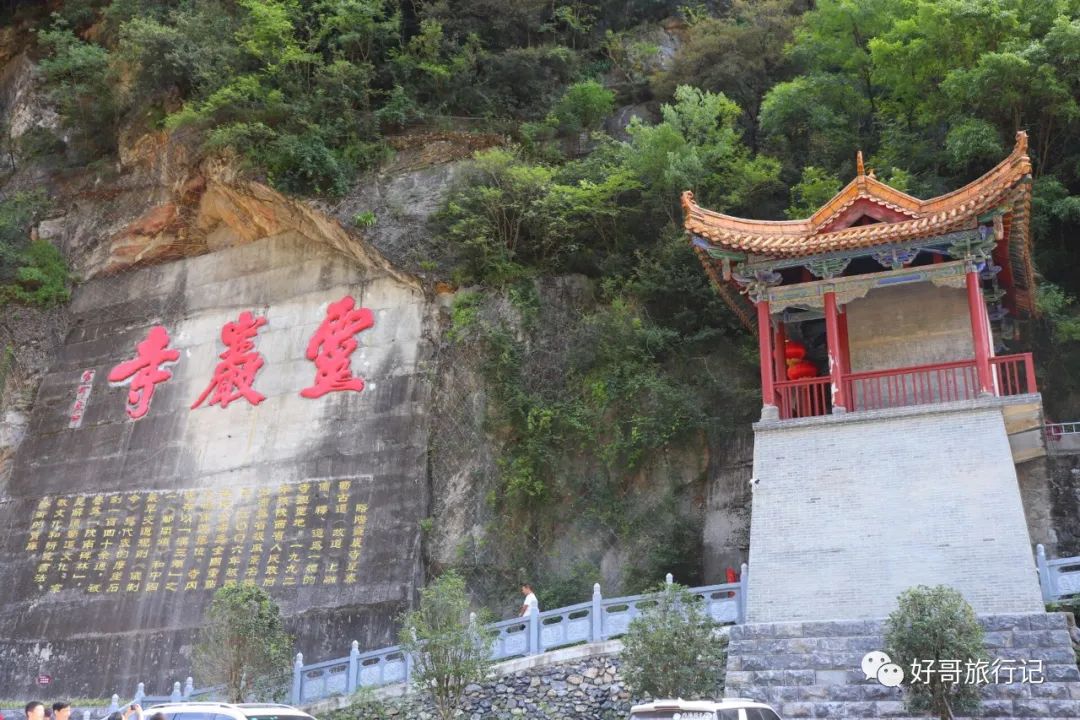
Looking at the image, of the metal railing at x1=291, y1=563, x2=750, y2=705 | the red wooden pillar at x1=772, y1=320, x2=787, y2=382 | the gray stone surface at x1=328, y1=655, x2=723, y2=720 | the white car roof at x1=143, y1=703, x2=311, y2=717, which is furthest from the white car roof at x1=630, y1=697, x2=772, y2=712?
the red wooden pillar at x1=772, y1=320, x2=787, y2=382

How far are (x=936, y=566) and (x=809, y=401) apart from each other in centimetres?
289

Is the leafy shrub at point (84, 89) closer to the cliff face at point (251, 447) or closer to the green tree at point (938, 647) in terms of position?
the cliff face at point (251, 447)

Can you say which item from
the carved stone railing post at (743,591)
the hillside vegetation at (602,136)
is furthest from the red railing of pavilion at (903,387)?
the carved stone railing post at (743,591)

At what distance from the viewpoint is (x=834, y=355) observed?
11656 mm

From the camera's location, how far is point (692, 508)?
540 inches

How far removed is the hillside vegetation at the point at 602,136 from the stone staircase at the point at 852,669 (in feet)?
11.6

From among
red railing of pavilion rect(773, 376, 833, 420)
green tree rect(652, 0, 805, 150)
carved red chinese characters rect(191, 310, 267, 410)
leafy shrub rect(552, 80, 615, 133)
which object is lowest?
red railing of pavilion rect(773, 376, 833, 420)

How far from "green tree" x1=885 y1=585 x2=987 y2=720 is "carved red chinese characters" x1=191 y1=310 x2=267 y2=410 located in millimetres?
10177

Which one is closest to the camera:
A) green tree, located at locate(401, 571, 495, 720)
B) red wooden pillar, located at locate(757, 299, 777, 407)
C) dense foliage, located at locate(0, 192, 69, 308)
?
green tree, located at locate(401, 571, 495, 720)

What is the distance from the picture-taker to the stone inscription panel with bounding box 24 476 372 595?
13.7 meters

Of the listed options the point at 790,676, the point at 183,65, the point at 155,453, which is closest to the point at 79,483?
the point at 155,453

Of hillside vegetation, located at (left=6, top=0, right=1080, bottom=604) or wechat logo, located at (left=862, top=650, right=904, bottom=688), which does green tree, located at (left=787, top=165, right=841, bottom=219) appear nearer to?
hillside vegetation, located at (left=6, top=0, right=1080, bottom=604)

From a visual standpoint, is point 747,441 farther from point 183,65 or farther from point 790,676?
point 183,65

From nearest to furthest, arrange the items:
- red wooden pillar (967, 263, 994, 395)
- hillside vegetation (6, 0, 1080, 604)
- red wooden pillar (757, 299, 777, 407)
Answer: red wooden pillar (967, 263, 994, 395) → red wooden pillar (757, 299, 777, 407) → hillside vegetation (6, 0, 1080, 604)
